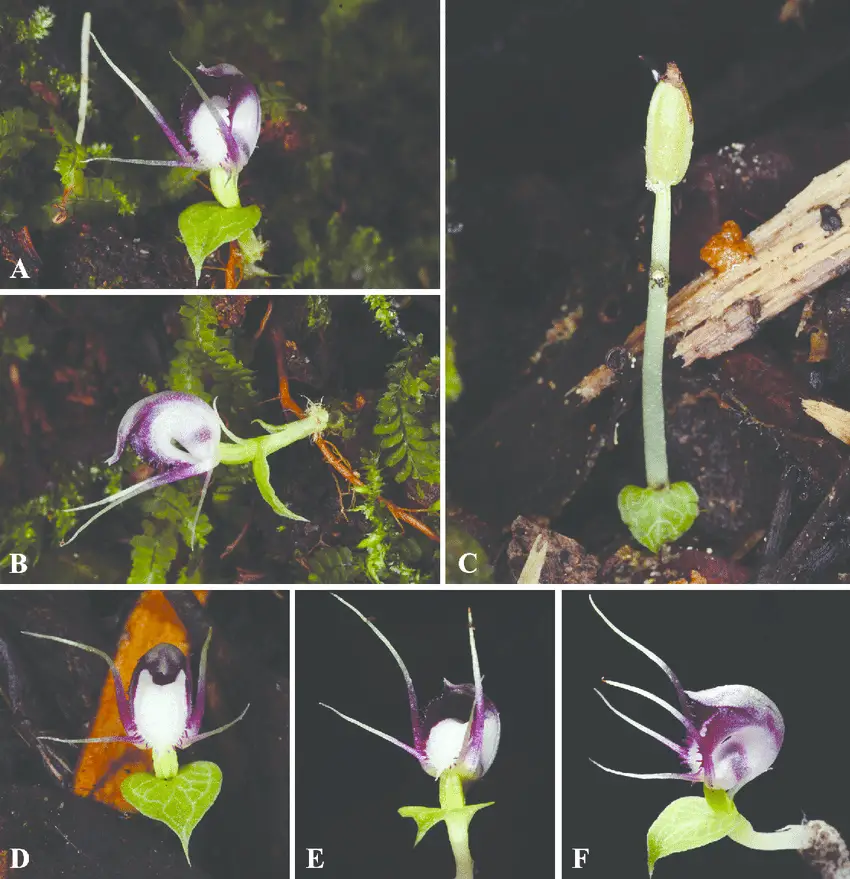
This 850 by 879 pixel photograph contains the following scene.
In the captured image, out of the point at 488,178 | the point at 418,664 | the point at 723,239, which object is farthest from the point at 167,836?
the point at 723,239

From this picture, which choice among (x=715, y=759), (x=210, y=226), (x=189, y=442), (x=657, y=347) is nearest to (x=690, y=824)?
(x=715, y=759)

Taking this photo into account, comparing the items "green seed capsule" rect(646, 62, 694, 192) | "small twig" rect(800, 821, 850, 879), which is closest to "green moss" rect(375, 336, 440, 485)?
"green seed capsule" rect(646, 62, 694, 192)

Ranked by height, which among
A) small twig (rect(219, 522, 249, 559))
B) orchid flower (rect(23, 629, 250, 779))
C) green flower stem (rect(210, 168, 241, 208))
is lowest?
orchid flower (rect(23, 629, 250, 779))

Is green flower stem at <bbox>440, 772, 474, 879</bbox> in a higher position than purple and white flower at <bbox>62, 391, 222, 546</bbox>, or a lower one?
lower

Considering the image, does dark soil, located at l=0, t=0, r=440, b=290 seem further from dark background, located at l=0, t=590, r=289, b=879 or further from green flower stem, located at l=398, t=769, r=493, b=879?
green flower stem, located at l=398, t=769, r=493, b=879

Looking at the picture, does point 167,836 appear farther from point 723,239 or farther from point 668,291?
point 723,239

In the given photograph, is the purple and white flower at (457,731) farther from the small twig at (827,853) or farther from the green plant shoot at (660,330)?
the small twig at (827,853)
